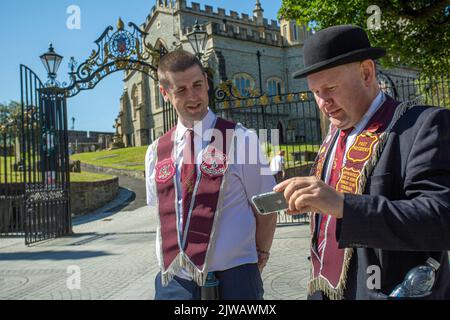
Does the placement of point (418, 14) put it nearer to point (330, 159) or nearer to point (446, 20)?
point (446, 20)

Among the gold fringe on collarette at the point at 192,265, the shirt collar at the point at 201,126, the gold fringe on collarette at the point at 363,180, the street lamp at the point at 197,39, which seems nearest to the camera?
the gold fringe on collarette at the point at 363,180

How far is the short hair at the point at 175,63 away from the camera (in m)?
2.44

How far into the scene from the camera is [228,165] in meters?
2.45

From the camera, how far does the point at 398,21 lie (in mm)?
12141

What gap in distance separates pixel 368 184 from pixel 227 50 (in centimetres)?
3701

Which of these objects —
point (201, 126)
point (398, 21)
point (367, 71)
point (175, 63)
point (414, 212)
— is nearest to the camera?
point (414, 212)

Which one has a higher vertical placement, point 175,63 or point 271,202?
point 175,63

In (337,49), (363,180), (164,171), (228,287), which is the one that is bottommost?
(228,287)

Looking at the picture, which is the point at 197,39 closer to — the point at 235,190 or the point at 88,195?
the point at 235,190

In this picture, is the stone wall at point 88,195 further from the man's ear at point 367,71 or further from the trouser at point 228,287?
the man's ear at point 367,71

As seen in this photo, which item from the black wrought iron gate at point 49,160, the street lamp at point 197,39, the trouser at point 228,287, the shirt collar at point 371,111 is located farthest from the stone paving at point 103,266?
the street lamp at point 197,39

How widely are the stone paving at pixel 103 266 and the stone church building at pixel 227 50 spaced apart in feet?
85.7

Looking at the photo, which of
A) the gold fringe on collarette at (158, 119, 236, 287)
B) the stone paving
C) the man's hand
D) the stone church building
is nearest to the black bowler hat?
the man's hand

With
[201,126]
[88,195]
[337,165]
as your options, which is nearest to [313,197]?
[337,165]
